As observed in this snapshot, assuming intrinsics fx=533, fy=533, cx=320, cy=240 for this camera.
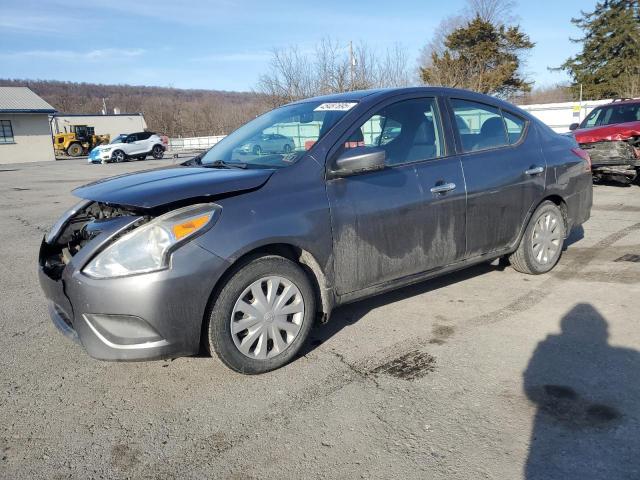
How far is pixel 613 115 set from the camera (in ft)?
36.6

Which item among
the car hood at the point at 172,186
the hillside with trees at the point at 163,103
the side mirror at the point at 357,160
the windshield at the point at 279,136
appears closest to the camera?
the car hood at the point at 172,186

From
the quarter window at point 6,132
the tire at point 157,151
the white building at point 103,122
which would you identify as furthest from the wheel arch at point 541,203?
the white building at point 103,122

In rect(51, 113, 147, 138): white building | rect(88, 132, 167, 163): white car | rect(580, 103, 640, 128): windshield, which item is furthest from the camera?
rect(51, 113, 147, 138): white building

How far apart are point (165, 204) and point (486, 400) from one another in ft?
6.76

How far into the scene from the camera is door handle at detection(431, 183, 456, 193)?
12.9 feet

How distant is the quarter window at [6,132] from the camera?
1535 inches

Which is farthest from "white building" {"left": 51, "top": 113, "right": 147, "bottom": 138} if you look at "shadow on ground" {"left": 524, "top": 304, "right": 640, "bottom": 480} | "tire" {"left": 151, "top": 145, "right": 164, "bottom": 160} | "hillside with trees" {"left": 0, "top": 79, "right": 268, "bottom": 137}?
"shadow on ground" {"left": 524, "top": 304, "right": 640, "bottom": 480}

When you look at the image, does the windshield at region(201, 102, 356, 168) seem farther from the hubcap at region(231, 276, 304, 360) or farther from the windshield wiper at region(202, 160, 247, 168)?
the hubcap at region(231, 276, 304, 360)

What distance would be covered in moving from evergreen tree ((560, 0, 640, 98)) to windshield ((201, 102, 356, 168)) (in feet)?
141

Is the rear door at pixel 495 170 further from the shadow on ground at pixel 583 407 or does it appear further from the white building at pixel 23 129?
the white building at pixel 23 129

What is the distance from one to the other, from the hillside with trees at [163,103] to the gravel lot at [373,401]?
41.1 metres

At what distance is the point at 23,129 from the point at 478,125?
43246 millimetres

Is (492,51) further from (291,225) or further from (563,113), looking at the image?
(291,225)

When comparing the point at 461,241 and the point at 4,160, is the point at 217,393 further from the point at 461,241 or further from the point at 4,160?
the point at 4,160
